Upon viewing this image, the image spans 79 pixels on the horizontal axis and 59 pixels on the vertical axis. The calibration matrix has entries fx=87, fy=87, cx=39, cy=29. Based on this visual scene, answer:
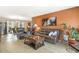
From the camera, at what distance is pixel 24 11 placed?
2104 mm

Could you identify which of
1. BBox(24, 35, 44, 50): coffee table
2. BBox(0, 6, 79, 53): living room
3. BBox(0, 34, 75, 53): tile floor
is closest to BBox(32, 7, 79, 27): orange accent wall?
BBox(0, 6, 79, 53): living room


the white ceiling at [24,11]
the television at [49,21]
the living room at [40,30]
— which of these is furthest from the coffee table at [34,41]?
the white ceiling at [24,11]

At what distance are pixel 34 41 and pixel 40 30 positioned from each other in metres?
0.32

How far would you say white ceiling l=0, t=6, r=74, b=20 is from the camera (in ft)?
6.71

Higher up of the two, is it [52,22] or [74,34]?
[52,22]

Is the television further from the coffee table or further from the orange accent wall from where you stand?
the coffee table

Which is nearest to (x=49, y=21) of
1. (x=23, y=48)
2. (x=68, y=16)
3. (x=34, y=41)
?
Answer: (x=68, y=16)

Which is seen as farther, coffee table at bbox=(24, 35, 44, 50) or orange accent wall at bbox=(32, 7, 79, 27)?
coffee table at bbox=(24, 35, 44, 50)

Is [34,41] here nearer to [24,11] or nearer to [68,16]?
[24,11]

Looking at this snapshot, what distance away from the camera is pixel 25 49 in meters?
2.06
